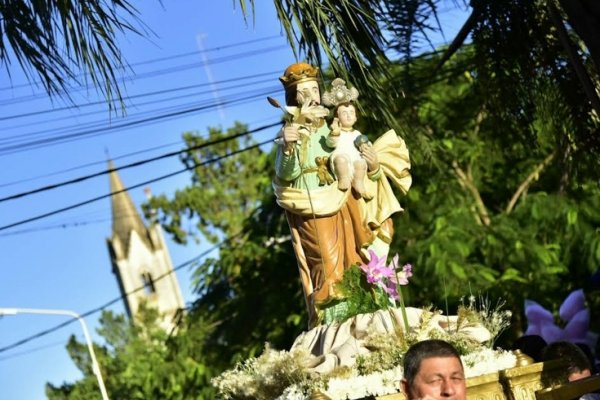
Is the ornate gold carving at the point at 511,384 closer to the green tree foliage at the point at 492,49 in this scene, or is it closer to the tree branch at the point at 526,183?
the green tree foliage at the point at 492,49

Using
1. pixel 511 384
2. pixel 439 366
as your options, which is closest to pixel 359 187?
pixel 511 384

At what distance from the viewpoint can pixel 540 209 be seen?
1920cm

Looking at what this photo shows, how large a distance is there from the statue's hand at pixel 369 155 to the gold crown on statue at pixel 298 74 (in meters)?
0.61

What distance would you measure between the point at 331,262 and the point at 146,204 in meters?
45.1

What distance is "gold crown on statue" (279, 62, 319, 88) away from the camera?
9039mm

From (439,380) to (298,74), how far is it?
456 centimetres

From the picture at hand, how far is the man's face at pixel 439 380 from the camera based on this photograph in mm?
4738

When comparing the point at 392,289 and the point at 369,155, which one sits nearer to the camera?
the point at 392,289

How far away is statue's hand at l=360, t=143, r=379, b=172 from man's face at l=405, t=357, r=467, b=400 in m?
4.19

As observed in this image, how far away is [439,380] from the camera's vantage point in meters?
4.75

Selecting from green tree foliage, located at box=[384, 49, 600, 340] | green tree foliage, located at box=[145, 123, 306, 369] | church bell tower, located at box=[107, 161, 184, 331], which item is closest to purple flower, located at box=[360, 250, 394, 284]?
green tree foliage, located at box=[384, 49, 600, 340]

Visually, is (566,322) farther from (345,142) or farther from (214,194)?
(214,194)

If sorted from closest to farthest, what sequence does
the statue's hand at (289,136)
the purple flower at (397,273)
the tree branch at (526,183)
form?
the purple flower at (397,273)
the statue's hand at (289,136)
the tree branch at (526,183)

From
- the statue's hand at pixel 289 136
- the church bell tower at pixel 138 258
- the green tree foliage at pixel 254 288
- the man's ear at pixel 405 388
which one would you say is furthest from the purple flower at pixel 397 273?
the church bell tower at pixel 138 258
